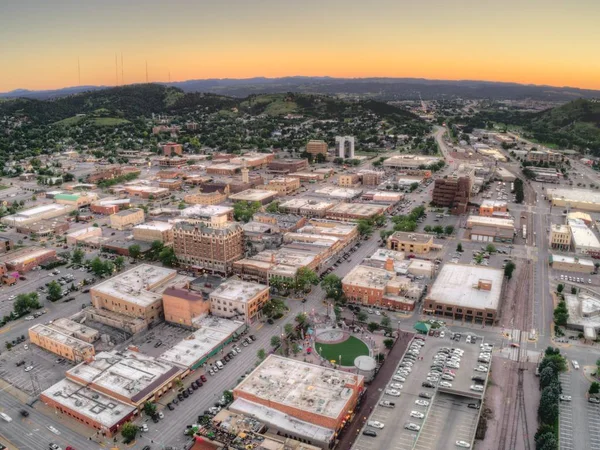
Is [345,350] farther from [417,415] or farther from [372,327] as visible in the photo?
[417,415]

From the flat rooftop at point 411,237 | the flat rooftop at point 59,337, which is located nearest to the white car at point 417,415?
the flat rooftop at point 59,337

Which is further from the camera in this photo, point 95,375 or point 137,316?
point 137,316

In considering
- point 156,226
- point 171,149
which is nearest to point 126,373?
point 156,226

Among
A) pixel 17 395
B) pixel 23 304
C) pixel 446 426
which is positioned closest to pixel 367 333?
pixel 446 426

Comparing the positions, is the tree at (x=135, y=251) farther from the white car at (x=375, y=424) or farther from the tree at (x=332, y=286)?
the white car at (x=375, y=424)

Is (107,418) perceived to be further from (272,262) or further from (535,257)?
(535,257)
